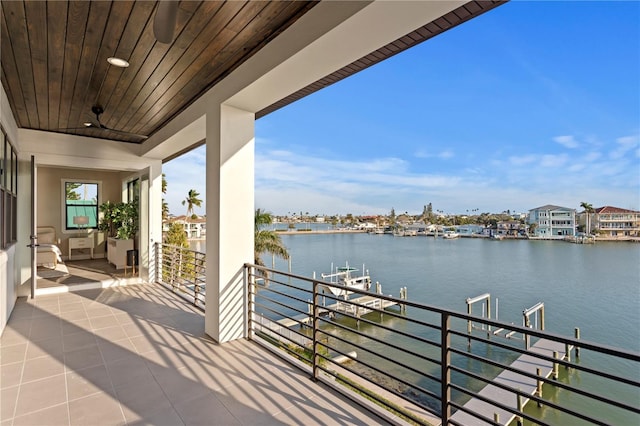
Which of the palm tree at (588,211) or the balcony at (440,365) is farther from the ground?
the palm tree at (588,211)

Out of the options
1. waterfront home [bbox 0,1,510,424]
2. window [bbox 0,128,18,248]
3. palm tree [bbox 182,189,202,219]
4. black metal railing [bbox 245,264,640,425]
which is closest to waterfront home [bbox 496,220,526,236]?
black metal railing [bbox 245,264,640,425]

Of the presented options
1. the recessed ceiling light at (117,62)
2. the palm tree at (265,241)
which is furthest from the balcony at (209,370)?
the palm tree at (265,241)

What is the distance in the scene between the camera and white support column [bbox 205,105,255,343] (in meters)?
3.02

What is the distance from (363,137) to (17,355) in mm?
26420

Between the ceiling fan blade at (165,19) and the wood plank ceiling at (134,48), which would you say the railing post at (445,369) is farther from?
the ceiling fan blade at (165,19)

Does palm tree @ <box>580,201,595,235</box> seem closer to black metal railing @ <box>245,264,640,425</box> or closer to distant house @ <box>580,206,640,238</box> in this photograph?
distant house @ <box>580,206,640,238</box>

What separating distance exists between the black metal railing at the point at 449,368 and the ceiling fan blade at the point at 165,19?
152 cm

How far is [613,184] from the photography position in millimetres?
23766

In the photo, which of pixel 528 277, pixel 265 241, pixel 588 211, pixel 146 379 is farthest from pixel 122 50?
pixel 588 211

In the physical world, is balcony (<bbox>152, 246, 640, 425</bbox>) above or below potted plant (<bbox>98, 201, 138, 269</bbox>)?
below

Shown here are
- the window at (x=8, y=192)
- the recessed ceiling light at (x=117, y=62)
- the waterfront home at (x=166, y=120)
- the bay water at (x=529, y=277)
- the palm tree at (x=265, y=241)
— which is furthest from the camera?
the palm tree at (x=265, y=241)

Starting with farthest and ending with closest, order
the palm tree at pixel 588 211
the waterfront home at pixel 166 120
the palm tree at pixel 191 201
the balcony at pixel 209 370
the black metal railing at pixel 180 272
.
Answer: the palm tree at pixel 191 201, the palm tree at pixel 588 211, the black metal railing at pixel 180 272, the waterfront home at pixel 166 120, the balcony at pixel 209 370

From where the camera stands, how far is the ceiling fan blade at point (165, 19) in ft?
4.48

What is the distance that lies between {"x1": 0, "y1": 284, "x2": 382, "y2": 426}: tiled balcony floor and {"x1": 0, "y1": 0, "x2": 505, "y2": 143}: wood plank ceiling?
8.27 feet
